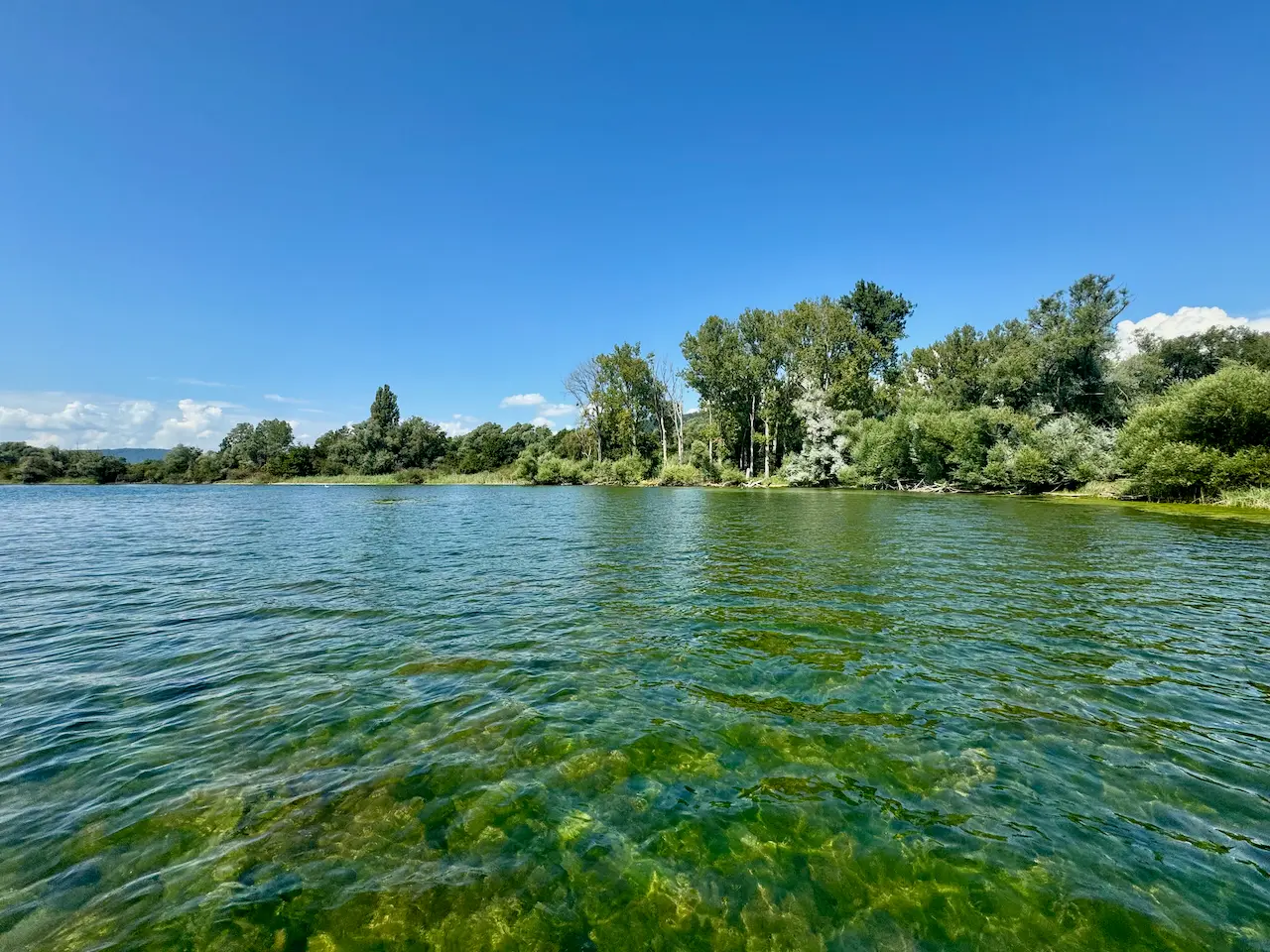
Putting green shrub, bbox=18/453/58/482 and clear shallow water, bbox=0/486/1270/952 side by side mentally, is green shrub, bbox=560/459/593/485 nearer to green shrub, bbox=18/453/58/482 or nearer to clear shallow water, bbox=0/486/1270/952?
clear shallow water, bbox=0/486/1270/952

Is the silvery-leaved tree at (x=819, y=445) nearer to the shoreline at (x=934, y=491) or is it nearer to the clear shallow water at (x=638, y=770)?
the shoreline at (x=934, y=491)

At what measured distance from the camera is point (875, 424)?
6056cm

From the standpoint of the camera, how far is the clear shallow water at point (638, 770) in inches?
145

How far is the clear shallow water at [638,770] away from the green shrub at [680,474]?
67.4 metres

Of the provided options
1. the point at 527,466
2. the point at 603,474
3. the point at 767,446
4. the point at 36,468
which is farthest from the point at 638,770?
the point at 36,468

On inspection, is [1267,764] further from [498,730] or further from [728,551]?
[728,551]

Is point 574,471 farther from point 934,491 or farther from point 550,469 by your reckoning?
point 934,491

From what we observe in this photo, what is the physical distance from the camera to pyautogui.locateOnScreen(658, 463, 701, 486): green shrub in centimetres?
8069

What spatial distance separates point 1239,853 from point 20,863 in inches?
379

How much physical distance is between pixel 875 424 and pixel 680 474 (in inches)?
1158

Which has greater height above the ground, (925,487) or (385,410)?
(385,410)

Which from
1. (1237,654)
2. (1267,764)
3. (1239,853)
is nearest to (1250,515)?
(1237,654)

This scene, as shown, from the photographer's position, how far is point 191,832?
4.59 m

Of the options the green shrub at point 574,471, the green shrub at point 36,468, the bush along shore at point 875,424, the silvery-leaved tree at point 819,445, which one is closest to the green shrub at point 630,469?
the bush along shore at point 875,424
